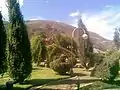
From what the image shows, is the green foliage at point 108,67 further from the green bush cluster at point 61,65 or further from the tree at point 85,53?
the tree at point 85,53

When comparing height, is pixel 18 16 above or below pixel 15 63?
above

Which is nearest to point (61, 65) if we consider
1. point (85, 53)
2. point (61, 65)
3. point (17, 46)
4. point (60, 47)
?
point (61, 65)

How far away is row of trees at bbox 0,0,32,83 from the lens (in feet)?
80.4

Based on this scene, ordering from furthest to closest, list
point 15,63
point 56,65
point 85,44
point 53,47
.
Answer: point 85,44 → point 53,47 → point 56,65 → point 15,63

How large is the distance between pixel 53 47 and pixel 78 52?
7.76 metres

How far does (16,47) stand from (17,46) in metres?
0.11

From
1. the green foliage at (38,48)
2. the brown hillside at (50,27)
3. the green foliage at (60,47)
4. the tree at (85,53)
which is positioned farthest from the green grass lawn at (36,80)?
the brown hillside at (50,27)

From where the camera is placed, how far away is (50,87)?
2266 centimetres

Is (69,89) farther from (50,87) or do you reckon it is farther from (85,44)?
(85,44)

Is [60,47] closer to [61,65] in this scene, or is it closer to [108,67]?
[61,65]

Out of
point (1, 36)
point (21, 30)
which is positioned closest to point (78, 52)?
point (21, 30)

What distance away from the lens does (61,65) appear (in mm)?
31188

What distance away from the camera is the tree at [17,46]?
24531 millimetres

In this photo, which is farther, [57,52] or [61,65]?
[57,52]
